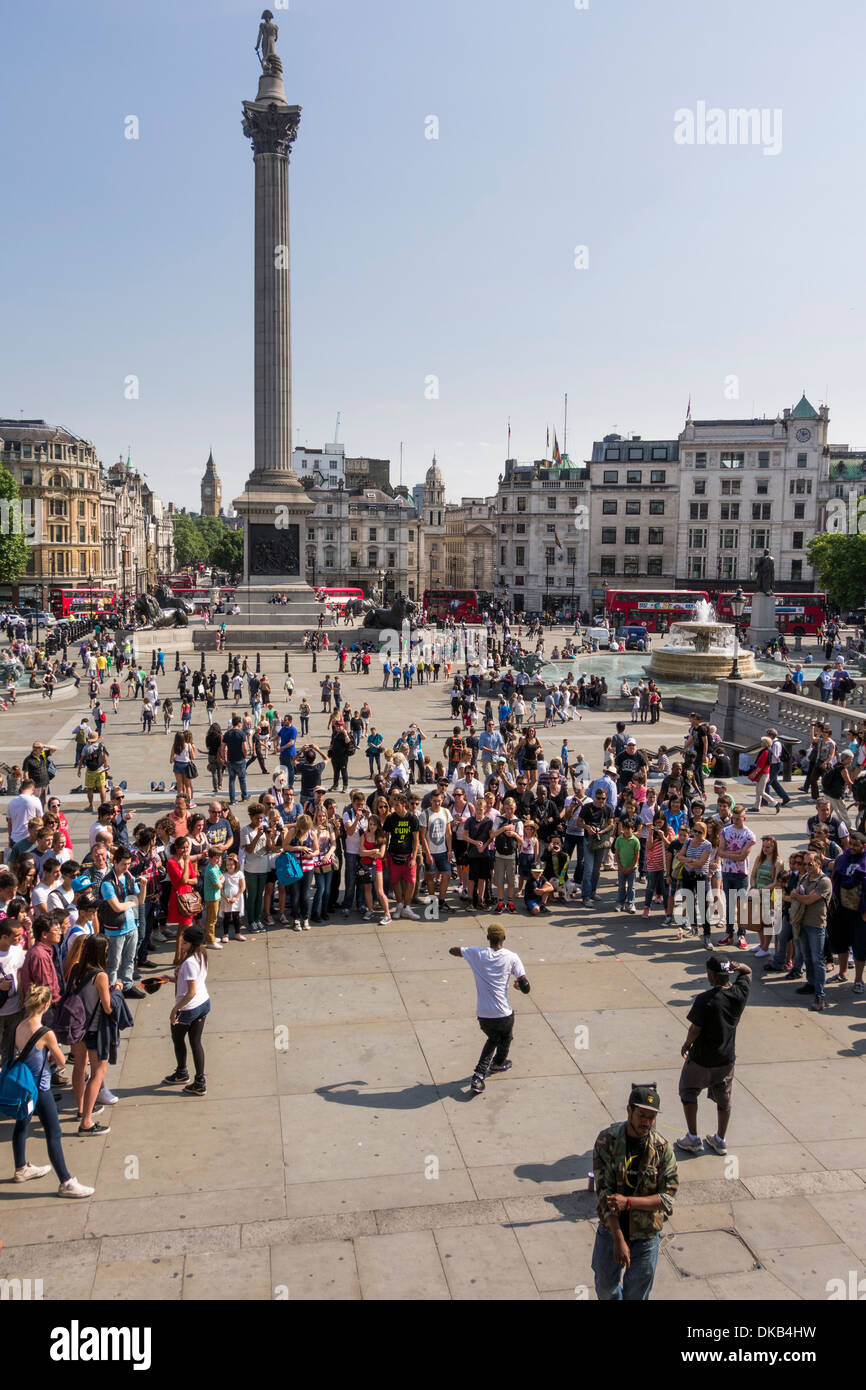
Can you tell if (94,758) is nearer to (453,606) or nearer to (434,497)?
(453,606)

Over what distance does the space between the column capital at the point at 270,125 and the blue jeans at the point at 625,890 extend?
2294 inches

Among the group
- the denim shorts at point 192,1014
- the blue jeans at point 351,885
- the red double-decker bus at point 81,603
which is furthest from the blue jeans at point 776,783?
the red double-decker bus at point 81,603

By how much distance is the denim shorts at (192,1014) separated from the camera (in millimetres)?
8695

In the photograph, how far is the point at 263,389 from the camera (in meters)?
61.1

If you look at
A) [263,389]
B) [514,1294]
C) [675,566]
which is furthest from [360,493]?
[514,1294]

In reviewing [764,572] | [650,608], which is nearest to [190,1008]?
[764,572]

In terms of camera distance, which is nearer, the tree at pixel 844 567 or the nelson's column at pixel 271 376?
the nelson's column at pixel 271 376

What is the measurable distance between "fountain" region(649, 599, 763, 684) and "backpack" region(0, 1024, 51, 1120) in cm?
3675

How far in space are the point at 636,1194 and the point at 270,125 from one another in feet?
216

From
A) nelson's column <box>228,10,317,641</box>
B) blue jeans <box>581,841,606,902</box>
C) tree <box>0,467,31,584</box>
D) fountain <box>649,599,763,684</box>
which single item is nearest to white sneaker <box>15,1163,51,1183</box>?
blue jeans <box>581,841,606,902</box>

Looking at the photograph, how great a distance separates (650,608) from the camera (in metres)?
72.4

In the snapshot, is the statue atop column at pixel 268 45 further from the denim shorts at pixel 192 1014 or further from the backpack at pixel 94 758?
the denim shorts at pixel 192 1014

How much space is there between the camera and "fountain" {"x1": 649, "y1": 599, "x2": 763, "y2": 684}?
139 feet
